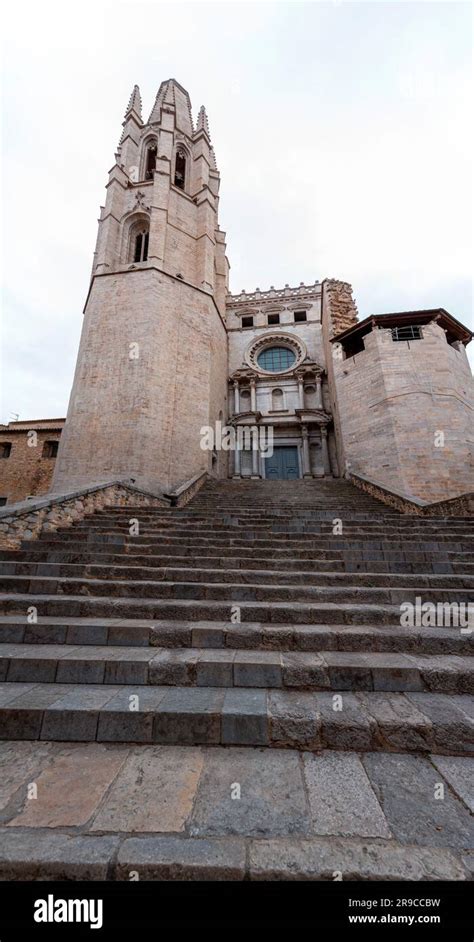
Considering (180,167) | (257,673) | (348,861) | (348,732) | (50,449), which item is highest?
(180,167)

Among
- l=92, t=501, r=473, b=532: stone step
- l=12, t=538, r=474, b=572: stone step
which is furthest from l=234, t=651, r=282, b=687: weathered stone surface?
l=92, t=501, r=473, b=532: stone step

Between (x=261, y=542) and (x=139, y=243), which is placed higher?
(x=139, y=243)

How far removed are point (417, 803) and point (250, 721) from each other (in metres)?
0.97

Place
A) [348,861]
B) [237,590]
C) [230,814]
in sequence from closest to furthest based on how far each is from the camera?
[348,861]
[230,814]
[237,590]

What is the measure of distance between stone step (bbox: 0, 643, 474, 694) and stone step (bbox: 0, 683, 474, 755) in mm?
183

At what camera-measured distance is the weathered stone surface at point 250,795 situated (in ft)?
5.11

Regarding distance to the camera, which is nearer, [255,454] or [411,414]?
[411,414]

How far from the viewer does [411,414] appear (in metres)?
13.8

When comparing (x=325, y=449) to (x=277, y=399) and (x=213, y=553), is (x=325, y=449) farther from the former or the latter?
(x=213, y=553)

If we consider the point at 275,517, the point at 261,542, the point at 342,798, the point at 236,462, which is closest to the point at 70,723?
the point at 342,798

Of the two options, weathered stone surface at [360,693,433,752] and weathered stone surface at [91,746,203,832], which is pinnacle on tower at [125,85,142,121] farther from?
weathered stone surface at [360,693,433,752]

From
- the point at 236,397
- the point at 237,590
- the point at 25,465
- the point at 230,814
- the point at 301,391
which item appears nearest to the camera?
the point at 230,814

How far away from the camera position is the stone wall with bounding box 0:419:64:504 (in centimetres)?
1727

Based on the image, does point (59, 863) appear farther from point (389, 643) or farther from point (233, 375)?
point (233, 375)
